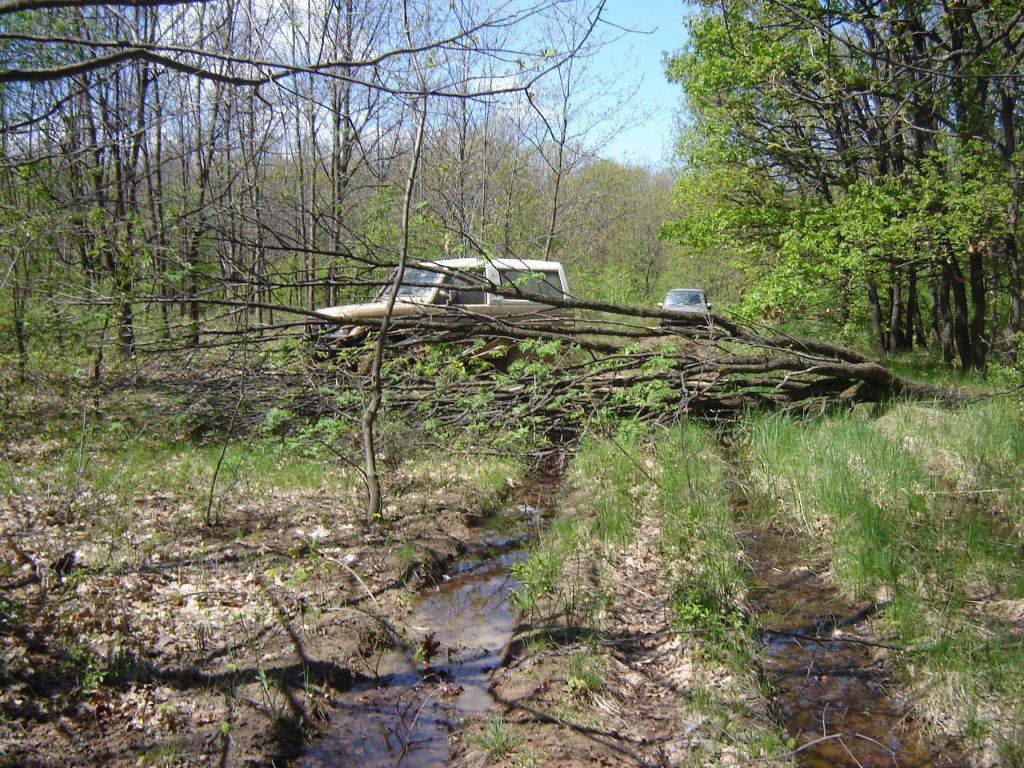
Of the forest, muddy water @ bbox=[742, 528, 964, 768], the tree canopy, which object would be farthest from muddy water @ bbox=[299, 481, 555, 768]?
the tree canopy


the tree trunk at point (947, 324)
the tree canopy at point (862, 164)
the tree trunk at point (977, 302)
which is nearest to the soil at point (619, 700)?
the tree canopy at point (862, 164)

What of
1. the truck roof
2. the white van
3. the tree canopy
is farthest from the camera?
the tree canopy

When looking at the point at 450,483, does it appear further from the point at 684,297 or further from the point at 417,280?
the point at 684,297

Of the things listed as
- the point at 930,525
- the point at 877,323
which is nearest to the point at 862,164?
the point at 877,323

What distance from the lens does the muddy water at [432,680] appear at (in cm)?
354

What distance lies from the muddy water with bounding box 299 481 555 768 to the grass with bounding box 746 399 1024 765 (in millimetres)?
2324

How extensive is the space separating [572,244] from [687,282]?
6748 millimetres

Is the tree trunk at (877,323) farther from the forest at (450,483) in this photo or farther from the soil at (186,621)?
the soil at (186,621)

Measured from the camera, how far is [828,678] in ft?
13.5

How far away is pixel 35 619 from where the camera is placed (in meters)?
3.88

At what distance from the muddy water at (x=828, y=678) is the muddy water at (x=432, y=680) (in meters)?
1.59

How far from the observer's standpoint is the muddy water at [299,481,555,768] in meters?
3.54

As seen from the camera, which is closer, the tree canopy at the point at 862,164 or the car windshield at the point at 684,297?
the tree canopy at the point at 862,164

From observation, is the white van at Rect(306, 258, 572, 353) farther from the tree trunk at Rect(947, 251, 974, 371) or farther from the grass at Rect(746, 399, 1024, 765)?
the tree trunk at Rect(947, 251, 974, 371)
